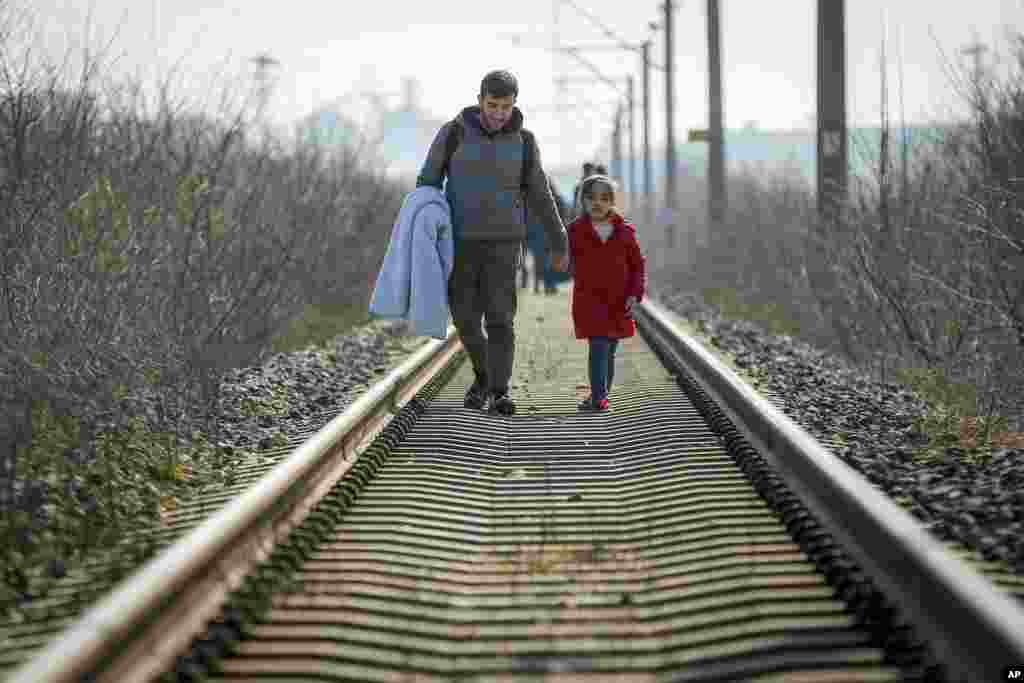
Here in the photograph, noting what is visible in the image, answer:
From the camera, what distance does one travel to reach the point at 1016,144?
906cm

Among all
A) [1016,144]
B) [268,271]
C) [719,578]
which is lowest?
[719,578]

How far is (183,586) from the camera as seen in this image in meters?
4.00

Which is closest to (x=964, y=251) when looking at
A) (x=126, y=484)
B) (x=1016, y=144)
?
(x=1016, y=144)

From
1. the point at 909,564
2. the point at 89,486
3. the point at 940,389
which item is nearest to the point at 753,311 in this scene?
the point at 940,389

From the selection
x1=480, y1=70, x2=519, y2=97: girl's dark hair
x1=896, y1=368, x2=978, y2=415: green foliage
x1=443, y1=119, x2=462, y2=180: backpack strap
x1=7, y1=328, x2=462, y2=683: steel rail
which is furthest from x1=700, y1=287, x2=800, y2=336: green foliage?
x1=7, y1=328, x2=462, y2=683: steel rail

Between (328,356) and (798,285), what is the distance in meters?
6.86

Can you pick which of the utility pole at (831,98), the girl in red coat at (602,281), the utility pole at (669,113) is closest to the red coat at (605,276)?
the girl in red coat at (602,281)

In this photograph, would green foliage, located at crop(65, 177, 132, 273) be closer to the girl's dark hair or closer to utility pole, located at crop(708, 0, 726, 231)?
the girl's dark hair

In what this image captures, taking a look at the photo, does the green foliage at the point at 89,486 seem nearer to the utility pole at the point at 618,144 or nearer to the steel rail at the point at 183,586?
the steel rail at the point at 183,586

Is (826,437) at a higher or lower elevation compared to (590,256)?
lower

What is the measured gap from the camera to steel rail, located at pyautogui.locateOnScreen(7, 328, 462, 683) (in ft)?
10.7

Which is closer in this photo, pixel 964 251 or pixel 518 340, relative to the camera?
pixel 964 251

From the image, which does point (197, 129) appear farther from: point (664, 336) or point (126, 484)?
point (126, 484)

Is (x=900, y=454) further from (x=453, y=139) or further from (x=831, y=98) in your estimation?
(x=831, y=98)
